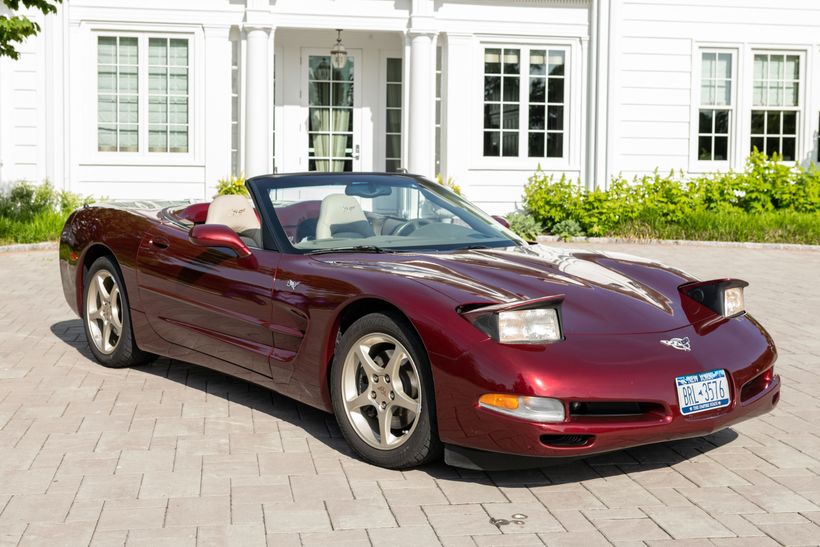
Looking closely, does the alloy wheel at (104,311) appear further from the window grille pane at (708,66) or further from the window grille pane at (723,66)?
the window grille pane at (723,66)

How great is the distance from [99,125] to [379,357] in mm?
13082

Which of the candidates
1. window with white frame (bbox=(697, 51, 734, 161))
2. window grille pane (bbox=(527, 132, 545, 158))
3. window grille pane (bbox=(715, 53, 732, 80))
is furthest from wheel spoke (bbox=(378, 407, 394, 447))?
window grille pane (bbox=(715, 53, 732, 80))

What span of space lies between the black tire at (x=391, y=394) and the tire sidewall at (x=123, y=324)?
2247mm

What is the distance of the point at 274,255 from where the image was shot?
18.8 feet

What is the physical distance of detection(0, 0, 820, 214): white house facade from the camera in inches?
663

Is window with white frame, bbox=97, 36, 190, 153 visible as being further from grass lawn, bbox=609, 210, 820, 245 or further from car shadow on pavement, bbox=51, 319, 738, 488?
car shadow on pavement, bbox=51, 319, 738, 488

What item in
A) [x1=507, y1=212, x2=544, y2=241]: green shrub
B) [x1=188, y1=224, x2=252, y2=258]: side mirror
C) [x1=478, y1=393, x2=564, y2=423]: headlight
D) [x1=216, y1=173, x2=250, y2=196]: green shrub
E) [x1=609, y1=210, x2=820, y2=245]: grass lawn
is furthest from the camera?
[x1=507, y1=212, x2=544, y2=241]: green shrub

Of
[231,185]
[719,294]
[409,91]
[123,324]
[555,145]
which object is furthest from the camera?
[555,145]

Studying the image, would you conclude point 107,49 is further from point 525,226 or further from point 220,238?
point 220,238

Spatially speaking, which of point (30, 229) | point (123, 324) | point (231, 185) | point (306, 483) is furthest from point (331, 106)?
point (306, 483)

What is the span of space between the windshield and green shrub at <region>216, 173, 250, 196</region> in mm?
10382

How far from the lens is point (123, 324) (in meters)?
7.00

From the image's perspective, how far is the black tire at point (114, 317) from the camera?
6980 mm

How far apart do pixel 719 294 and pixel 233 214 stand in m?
2.91
